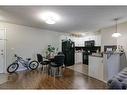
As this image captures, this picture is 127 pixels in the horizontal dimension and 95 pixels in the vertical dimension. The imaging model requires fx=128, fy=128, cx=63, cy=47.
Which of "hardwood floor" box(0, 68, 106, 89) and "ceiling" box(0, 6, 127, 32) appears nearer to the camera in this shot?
"hardwood floor" box(0, 68, 106, 89)

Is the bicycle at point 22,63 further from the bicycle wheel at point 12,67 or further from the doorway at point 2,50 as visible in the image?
the doorway at point 2,50

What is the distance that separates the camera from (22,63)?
337 cm

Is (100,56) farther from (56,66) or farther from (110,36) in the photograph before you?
(56,66)

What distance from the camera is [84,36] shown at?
3.63m

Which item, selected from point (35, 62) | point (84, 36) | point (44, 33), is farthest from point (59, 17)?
point (35, 62)

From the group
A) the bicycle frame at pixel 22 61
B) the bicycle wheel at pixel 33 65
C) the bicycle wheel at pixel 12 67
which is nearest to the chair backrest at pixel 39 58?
the bicycle wheel at pixel 33 65

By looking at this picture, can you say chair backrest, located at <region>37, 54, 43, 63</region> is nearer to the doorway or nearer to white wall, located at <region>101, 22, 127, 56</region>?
the doorway

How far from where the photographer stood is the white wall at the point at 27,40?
127 inches

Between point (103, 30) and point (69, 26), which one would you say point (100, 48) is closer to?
point (103, 30)

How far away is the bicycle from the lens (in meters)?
3.20

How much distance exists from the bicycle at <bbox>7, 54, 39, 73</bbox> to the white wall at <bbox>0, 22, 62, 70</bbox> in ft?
0.35

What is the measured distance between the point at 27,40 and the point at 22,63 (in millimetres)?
651

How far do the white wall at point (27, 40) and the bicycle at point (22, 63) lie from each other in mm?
106

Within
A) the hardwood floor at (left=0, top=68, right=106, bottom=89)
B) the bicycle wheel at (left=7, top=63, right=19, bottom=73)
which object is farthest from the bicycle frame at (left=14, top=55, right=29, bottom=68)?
the hardwood floor at (left=0, top=68, right=106, bottom=89)
